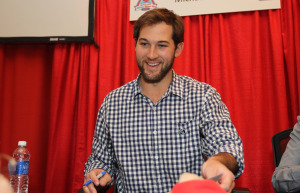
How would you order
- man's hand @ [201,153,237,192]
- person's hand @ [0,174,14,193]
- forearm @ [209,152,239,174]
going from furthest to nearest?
forearm @ [209,152,239,174] → man's hand @ [201,153,237,192] → person's hand @ [0,174,14,193]

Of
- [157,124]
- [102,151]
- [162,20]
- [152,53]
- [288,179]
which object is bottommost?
[288,179]

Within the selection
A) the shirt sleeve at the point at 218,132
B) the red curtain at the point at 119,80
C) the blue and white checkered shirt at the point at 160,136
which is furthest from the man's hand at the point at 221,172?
the red curtain at the point at 119,80

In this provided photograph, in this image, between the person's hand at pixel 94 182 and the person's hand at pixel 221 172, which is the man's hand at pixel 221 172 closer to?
the person's hand at pixel 221 172

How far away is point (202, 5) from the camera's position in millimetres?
2283

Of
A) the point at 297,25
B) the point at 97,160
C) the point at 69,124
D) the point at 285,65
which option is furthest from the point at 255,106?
the point at 69,124

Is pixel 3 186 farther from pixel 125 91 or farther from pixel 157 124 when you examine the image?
pixel 125 91

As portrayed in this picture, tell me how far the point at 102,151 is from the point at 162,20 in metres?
0.69

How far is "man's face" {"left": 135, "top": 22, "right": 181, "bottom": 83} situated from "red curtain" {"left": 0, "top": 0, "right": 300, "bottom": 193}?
0.92 meters

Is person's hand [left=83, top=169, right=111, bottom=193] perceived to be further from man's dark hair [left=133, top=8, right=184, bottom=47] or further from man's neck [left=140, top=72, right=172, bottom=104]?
man's dark hair [left=133, top=8, right=184, bottom=47]

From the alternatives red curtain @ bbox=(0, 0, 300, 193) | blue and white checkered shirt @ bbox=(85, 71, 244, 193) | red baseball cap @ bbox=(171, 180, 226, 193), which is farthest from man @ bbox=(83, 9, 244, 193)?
red curtain @ bbox=(0, 0, 300, 193)

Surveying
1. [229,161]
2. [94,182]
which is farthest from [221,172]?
[94,182]

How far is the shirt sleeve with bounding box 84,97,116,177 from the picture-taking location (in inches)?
53.2

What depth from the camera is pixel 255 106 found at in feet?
7.15

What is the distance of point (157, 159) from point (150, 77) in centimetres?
38
